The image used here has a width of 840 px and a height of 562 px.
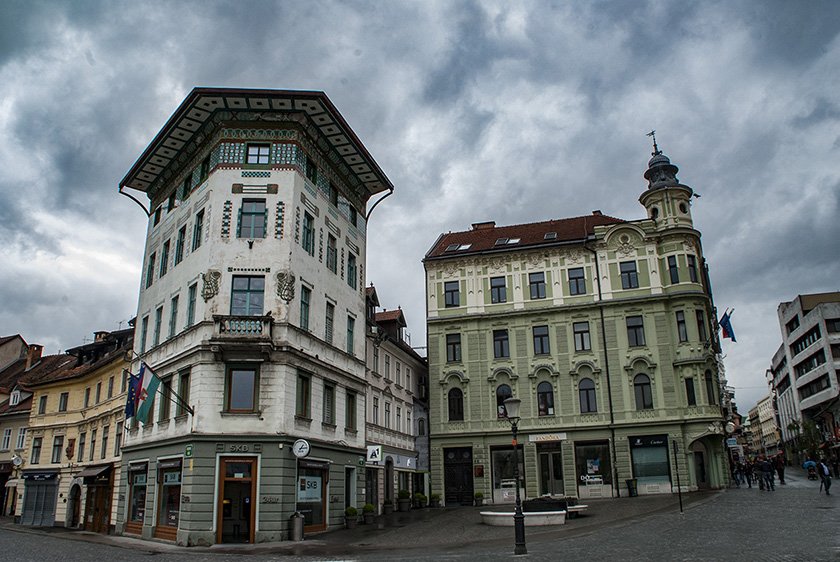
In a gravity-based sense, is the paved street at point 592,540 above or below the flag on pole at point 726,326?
below

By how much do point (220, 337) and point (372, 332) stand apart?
12.6 meters

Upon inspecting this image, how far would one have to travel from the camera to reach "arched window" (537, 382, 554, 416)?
42.9 metres

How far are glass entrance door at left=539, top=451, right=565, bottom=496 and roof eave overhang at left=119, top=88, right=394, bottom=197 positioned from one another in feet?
66.0

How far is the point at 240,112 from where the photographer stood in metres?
29.0

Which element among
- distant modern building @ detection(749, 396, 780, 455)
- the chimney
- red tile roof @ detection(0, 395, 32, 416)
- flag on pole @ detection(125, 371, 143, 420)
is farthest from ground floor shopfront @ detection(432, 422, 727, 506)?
distant modern building @ detection(749, 396, 780, 455)

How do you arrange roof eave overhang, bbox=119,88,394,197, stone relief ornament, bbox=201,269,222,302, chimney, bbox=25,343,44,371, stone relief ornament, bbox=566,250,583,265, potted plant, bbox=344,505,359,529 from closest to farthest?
stone relief ornament, bbox=201,269,222,302
roof eave overhang, bbox=119,88,394,197
potted plant, bbox=344,505,359,529
stone relief ornament, bbox=566,250,583,265
chimney, bbox=25,343,44,371

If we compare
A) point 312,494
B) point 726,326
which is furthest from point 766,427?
point 312,494

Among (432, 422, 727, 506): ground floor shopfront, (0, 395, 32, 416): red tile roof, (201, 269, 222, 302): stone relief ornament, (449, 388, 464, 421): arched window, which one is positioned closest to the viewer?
(201, 269, 222, 302): stone relief ornament

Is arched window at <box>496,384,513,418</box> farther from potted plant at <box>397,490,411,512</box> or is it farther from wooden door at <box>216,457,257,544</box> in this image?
wooden door at <box>216,457,257,544</box>

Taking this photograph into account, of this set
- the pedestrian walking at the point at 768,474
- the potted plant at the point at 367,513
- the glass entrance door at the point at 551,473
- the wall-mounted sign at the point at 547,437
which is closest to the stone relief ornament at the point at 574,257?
the wall-mounted sign at the point at 547,437

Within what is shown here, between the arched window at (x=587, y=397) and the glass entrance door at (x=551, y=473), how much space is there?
3.24m

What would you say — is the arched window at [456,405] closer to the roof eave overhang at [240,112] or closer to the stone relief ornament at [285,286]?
the roof eave overhang at [240,112]

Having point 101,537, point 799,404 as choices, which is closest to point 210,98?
point 101,537

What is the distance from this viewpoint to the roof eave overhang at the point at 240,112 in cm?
2819
